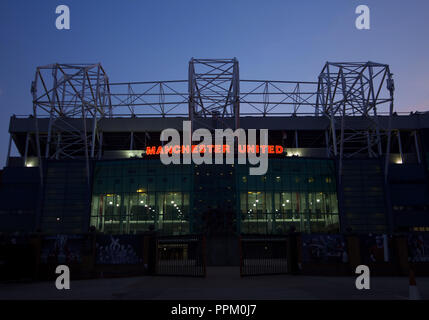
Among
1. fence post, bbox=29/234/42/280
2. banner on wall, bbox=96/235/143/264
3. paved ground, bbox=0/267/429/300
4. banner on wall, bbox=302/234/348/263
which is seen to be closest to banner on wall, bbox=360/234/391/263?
banner on wall, bbox=302/234/348/263

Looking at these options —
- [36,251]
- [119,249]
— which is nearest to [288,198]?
[119,249]

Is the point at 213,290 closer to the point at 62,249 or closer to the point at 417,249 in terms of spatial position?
the point at 62,249

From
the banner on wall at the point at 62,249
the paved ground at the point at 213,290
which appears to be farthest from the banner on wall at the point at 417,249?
the banner on wall at the point at 62,249

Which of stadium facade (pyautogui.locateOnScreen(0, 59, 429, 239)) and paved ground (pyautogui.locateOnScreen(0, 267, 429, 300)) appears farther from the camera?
stadium facade (pyautogui.locateOnScreen(0, 59, 429, 239))

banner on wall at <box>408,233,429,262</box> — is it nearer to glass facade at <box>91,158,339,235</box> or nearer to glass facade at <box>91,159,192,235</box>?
glass facade at <box>91,158,339,235</box>

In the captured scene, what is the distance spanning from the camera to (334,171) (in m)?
54.8

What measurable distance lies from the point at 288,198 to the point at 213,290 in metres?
36.2

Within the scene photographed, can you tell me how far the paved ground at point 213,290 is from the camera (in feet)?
52.1

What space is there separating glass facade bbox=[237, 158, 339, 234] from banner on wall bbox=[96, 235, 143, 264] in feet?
88.3

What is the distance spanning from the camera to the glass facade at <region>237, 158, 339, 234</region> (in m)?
51.0

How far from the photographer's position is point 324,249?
80.9ft
